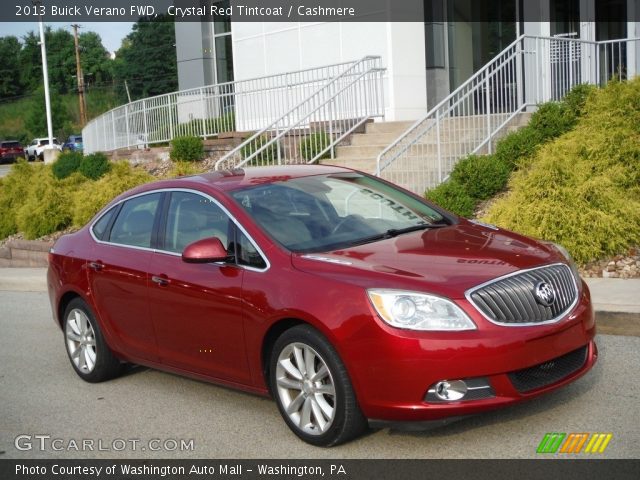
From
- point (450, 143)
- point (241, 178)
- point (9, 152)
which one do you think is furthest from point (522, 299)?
point (9, 152)

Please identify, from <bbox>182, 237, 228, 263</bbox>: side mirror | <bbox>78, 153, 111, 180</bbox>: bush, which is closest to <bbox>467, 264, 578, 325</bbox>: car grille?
<bbox>182, 237, 228, 263</bbox>: side mirror

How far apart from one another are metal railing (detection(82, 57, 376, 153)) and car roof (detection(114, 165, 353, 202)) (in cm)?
989

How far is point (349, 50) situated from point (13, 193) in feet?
27.0

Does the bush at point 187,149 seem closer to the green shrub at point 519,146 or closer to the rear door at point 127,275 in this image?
the green shrub at point 519,146

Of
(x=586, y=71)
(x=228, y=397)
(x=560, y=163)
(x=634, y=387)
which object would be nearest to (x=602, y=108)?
(x=560, y=163)

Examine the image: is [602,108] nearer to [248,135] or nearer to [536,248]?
[536,248]

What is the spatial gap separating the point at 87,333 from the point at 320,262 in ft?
9.18

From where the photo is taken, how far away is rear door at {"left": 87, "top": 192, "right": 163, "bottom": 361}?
6.35 m

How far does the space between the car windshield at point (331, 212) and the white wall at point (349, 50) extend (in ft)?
36.3

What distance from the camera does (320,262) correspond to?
521 cm

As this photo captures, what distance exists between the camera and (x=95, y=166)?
63.3 ft

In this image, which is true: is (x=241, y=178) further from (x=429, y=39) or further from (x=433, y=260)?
(x=429, y=39)
